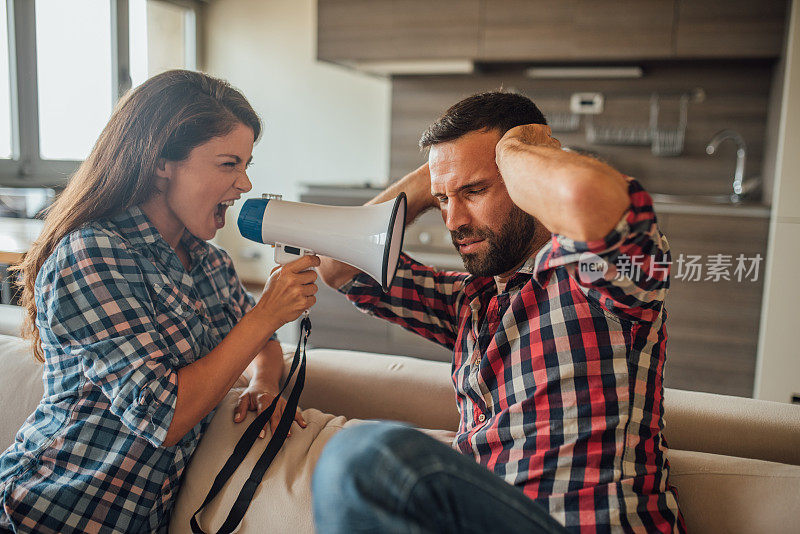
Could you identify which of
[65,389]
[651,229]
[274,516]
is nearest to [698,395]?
[651,229]

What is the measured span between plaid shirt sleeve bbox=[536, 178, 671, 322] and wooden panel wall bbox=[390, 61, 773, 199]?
2339mm

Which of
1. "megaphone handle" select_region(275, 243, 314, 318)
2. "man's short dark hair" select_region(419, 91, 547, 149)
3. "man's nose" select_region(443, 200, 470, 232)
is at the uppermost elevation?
"man's short dark hair" select_region(419, 91, 547, 149)

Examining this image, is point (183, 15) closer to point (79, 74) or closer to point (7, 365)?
point (79, 74)

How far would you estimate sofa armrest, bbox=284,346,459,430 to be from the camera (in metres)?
1.50

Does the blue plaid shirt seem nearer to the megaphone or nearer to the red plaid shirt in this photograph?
the megaphone

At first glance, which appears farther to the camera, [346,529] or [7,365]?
[7,365]

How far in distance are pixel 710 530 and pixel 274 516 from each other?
0.76m

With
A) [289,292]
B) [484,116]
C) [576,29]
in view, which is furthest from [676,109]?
[289,292]

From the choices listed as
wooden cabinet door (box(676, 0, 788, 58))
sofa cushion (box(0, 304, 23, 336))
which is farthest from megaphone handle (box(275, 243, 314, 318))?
wooden cabinet door (box(676, 0, 788, 58))

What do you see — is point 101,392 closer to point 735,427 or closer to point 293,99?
point 735,427

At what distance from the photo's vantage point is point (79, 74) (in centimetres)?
410

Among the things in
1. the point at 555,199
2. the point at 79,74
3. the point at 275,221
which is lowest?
the point at 275,221

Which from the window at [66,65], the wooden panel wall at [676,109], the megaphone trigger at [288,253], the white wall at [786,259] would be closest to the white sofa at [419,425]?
the megaphone trigger at [288,253]

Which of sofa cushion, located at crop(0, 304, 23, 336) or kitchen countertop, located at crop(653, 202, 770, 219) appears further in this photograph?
kitchen countertop, located at crop(653, 202, 770, 219)
